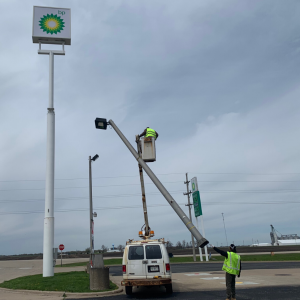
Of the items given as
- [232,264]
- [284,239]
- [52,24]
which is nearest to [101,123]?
[232,264]

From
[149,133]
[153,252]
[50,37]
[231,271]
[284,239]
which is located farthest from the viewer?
[284,239]

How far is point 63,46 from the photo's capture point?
76.1ft

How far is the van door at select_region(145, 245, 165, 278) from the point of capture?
448 inches

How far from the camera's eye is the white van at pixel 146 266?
11297 mm

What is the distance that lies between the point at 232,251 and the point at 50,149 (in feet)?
45.3

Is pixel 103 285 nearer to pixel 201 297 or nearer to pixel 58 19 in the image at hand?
pixel 201 297

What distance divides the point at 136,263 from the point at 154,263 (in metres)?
0.66

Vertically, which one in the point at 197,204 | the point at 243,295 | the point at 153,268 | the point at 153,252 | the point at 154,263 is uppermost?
Answer: the point at 197,204

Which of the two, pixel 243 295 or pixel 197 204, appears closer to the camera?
pixel 243 295

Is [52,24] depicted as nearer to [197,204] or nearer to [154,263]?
[154,263]

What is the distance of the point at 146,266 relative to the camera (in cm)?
1143

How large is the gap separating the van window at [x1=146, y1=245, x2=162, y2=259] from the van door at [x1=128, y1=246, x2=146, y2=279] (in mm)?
189

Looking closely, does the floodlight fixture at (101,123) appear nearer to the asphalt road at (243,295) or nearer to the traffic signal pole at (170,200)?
the traffic signal pole at (170,200)

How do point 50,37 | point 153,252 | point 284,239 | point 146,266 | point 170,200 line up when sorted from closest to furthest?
point 170,200, point 146,266, point 153,252, point 50,37, point 284,239
